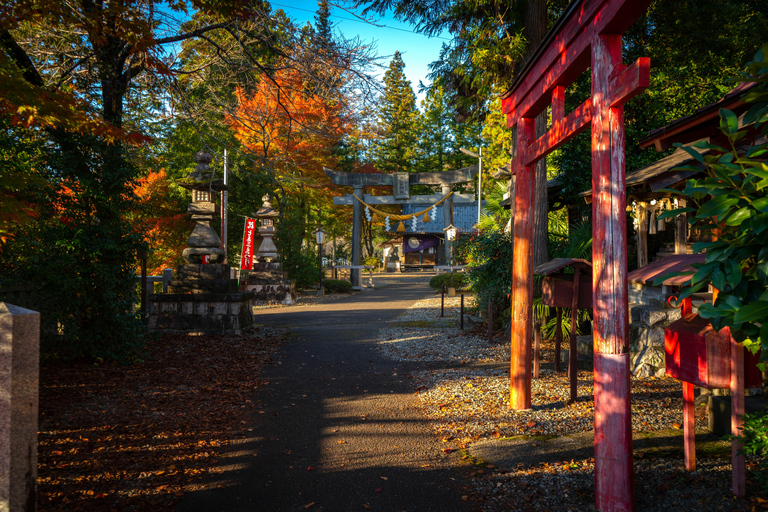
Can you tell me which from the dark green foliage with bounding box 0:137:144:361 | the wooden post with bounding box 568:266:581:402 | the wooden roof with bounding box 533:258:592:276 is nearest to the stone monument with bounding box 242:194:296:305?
the dark green foliage with bounding box 0:137:144:361

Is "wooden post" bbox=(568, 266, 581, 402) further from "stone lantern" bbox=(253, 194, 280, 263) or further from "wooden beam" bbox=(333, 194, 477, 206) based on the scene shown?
"wooden beam" bbox=(333, 194, 477, 206)

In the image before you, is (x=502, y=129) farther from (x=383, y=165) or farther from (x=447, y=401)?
(x=383, y=165)

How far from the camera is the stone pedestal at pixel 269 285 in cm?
1741

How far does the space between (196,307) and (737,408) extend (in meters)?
9.18

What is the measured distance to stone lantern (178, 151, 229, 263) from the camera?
10234mm

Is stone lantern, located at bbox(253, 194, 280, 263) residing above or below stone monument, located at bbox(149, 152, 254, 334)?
above

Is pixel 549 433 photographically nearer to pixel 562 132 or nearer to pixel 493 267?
pixel 562 132

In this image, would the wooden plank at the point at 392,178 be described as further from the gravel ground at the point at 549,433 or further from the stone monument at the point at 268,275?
the gravel ground at the point at 549,433

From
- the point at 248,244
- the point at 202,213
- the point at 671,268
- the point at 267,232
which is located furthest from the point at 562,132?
the point at 267,232

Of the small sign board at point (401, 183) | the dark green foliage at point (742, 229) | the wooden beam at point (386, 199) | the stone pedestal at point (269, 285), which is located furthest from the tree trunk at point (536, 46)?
the wooden beam at point (386, 199)

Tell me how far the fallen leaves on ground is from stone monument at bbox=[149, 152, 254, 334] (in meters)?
2.02

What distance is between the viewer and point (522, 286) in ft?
16.0

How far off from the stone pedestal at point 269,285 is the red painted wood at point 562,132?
546 inches

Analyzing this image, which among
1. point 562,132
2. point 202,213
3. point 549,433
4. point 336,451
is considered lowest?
point 336,451
